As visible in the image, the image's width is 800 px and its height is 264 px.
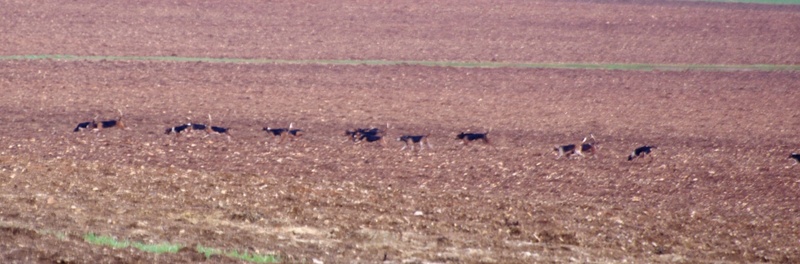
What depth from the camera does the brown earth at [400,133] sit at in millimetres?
10250

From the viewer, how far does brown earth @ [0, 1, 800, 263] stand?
10.2m

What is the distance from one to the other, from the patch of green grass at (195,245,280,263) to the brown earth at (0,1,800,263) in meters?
0.20

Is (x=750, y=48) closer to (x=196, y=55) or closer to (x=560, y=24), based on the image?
(x=560, y=24)

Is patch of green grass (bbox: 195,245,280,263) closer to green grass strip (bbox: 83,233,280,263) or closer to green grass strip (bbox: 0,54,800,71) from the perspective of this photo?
green grass strip (bbox: 83,233,280,263)

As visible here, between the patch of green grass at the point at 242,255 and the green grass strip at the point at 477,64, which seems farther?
the green grass strip at the point at 477,64

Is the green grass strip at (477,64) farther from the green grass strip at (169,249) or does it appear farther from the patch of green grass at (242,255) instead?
the patch of green grass at (242,255)

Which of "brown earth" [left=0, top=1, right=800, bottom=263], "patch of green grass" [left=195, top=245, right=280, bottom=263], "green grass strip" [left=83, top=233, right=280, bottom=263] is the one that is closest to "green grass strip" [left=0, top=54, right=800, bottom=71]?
"brown earth" [left=0, top=1, right=800, bottom=263]

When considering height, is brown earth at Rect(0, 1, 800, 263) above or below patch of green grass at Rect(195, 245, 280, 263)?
above

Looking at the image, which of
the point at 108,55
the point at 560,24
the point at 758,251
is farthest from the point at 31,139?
the point at 560,24

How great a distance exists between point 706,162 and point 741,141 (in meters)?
2.23

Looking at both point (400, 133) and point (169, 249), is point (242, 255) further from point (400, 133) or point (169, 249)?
point (400, 133)

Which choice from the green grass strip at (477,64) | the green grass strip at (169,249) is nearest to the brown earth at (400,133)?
the green grass strip at (169,249)

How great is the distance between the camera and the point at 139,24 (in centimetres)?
2927

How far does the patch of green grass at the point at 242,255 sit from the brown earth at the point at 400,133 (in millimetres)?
198
